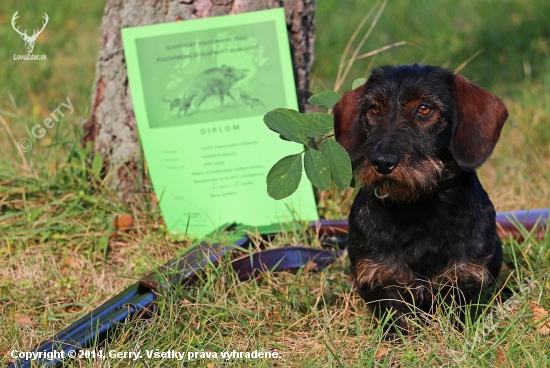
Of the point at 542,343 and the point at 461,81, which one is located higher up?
the point at 461,81

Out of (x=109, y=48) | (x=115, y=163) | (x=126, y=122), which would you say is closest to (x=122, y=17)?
(x=109, y=48)

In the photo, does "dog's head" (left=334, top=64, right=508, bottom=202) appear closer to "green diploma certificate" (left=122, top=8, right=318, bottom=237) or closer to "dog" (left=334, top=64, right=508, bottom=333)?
"dog" (left=334, top=64, right=508, bottom=333)

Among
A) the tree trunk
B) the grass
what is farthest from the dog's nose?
the tree trunk

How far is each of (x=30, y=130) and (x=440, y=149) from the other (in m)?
3.05

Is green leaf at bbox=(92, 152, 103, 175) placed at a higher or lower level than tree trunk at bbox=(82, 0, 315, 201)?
lower

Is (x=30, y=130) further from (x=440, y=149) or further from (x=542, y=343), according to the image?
(x=542, y=343)

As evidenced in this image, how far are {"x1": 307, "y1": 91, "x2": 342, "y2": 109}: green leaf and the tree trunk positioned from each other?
1.30 m

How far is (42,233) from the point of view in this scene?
13.3ft

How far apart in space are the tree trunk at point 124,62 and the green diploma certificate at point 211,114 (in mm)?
122

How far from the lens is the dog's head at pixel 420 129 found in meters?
2.69

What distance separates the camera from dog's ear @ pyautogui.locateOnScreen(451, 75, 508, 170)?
2.84 metres

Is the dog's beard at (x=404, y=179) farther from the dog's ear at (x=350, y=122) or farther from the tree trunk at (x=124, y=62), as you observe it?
the tree trunk at (x=124, y=62)

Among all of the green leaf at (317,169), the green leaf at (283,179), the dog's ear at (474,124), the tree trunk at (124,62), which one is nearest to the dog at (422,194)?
the dog's ear at (474,124)

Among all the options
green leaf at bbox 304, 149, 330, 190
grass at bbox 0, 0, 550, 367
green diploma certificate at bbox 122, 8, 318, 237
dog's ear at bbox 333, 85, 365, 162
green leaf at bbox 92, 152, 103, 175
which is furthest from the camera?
green leaf at bbox 92, 152, 103, 175
